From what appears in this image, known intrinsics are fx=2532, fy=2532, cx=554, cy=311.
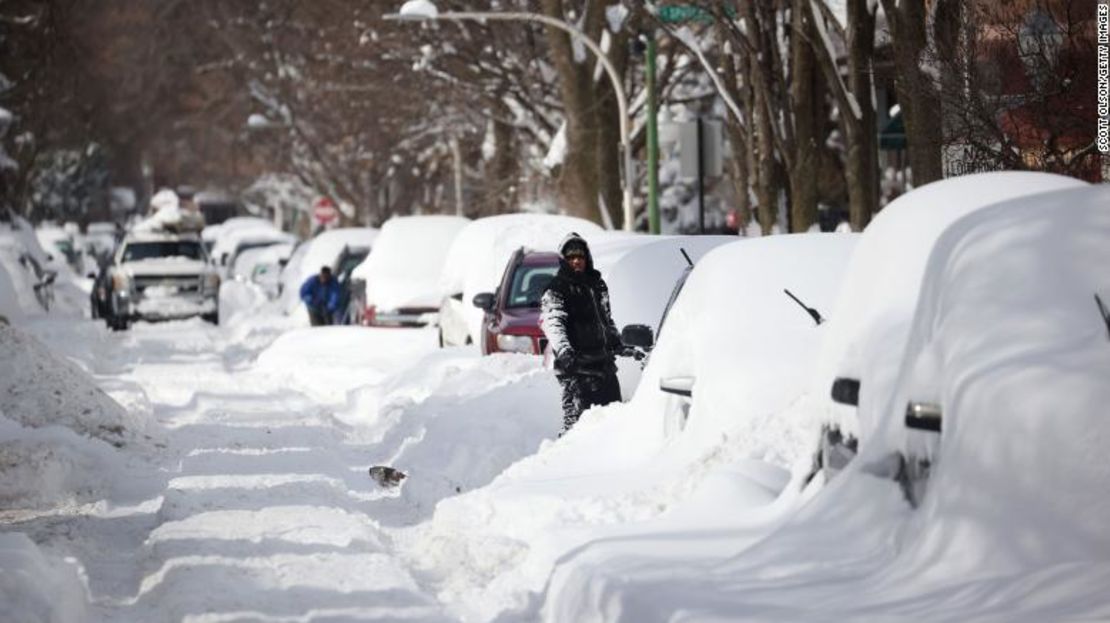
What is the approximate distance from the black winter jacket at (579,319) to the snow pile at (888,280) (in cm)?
689

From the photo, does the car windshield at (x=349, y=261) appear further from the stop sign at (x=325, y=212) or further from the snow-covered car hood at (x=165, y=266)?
the stop sign at (x=325, y=212)

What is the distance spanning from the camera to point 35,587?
1063 centimetres

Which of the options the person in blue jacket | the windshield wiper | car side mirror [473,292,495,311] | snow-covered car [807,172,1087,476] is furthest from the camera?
the person in blue jacket

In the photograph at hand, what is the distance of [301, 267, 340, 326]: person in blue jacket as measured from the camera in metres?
40.0

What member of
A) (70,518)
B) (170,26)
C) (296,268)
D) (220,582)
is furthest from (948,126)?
(170,26)

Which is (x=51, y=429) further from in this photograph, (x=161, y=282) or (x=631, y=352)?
(x=161, y=282)

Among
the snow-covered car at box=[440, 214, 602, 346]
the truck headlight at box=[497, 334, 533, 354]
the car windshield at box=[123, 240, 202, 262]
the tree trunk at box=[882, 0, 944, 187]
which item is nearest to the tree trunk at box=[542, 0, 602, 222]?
the car windshield at box=[123, 240, 202, 262]

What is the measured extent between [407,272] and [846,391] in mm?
26348

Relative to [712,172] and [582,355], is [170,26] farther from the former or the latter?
[582,355]

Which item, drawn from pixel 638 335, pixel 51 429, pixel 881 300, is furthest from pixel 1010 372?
pixel 51 429

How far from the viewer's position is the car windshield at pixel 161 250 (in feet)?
147

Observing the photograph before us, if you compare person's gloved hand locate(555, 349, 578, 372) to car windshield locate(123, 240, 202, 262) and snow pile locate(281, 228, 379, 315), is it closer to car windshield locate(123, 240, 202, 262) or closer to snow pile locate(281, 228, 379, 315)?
snow pile locate(281, 228, 379, 315)

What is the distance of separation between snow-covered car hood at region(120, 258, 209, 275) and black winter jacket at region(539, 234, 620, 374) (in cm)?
2857

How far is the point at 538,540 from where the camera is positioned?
10.8 m
